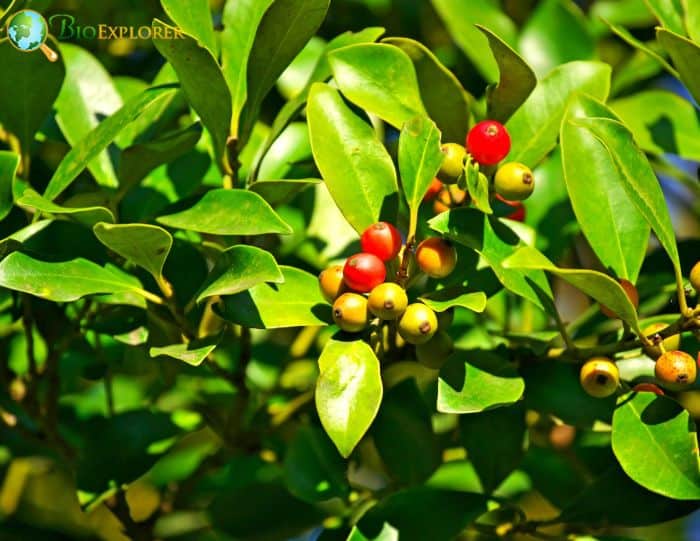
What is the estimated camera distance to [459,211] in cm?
116

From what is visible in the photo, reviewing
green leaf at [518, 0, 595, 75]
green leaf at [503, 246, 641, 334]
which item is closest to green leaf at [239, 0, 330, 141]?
green leaf at [503, 246, 641, 334]

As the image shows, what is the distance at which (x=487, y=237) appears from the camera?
1.17 meters

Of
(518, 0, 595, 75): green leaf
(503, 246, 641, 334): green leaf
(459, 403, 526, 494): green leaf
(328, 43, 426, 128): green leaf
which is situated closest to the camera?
(503, 246, 641, 334): green leaf

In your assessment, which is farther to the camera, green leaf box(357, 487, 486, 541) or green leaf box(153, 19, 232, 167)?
green leaf box(357, 487, 486, 541)

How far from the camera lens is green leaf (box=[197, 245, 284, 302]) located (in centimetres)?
109

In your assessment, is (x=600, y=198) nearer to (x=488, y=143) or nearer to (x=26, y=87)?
(x=488, y=143)

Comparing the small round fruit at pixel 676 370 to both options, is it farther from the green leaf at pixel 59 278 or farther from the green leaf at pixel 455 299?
the green leaf at pixel 59 278

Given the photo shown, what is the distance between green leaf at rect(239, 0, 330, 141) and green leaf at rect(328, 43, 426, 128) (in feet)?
0.19

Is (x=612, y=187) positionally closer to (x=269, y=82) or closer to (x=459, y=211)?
(x=459, y=211)

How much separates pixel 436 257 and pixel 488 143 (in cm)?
15

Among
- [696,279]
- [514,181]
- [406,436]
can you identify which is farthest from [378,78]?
[406,436]

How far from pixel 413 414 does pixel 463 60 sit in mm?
819

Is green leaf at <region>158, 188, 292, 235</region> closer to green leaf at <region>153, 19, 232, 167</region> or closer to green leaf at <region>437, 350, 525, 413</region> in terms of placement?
green leaf at <region>153, 19, 232, 167</region>

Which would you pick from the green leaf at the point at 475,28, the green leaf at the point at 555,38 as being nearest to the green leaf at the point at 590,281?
the green leaf at the point at 475,28
